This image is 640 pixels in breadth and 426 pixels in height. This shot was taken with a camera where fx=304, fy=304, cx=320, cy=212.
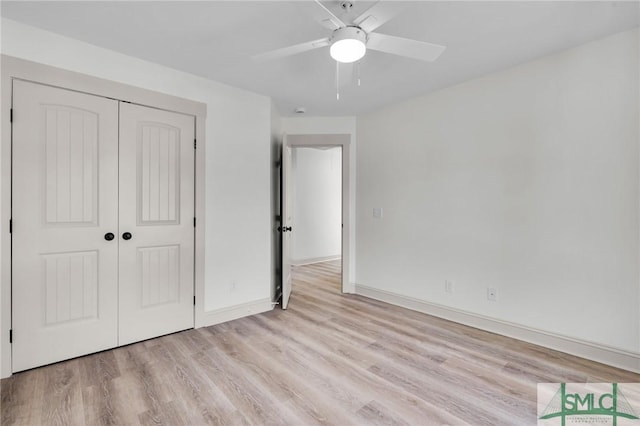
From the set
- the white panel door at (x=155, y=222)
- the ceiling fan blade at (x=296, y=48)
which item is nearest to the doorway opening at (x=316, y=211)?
the white panel door at (x=155, y=222)

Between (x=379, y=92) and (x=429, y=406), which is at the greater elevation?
(x=379, y=92)

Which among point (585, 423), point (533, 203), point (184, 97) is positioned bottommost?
point (585, 423)

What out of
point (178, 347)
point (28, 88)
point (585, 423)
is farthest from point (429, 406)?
point (28, 88)

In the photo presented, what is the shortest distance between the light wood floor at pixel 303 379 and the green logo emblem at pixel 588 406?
4.7 inches

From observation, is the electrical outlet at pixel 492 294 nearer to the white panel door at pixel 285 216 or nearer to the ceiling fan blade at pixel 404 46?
the white panel door at pixel 285 216

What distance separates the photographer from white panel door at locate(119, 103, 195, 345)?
253cm

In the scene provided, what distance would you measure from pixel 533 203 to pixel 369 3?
6.85ft

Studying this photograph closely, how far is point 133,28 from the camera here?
215cm

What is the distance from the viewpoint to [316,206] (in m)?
6.48

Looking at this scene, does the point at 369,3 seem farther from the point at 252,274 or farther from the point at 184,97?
the point at 252,274

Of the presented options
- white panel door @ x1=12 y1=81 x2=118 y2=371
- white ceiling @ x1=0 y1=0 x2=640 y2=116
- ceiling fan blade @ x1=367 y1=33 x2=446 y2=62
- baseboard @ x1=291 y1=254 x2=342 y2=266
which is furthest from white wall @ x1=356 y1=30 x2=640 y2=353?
white panel door @ x1=12 y1=81 x2=118 y2=371

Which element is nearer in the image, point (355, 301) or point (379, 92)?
point (379, 92)

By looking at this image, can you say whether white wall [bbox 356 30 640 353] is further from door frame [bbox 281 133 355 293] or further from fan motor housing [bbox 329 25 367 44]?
fan motor housing [bbox 329 25 367 44]

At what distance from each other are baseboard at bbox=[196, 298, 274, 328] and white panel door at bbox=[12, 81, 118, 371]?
77 centimetres
